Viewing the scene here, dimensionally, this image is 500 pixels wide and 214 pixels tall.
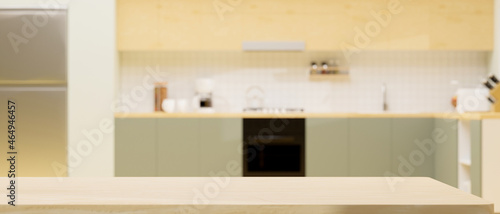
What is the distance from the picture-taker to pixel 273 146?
153 inches

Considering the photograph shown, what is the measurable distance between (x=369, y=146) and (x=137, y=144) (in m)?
1.79

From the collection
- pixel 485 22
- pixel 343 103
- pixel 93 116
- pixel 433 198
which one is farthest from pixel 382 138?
pixel 433 198

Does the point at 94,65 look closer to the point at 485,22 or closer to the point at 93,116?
the point at 93,116

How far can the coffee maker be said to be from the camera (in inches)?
166

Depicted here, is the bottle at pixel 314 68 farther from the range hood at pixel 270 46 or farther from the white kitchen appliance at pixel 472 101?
the white kitchen appliance at pixel 472 101

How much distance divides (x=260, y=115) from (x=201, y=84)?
0.67m

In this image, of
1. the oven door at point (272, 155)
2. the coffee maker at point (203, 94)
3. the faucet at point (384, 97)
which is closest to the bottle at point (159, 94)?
the coffee maker at point (203, 94)

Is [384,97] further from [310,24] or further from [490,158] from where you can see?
[490,158]

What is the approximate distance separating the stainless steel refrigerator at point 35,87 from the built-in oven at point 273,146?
143 cm

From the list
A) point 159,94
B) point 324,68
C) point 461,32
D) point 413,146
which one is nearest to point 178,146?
point 159,94

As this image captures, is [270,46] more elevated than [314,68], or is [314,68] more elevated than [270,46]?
[270,46]

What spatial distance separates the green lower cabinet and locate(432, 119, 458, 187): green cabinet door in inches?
8.3

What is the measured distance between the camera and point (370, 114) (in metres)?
3.86

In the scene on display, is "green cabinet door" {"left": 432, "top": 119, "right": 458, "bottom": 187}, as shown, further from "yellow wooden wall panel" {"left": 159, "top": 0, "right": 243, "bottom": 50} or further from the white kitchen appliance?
"yellow wooden wall panel" {"left": 159, "top": 0, "right": 243, "bottom": 50}
